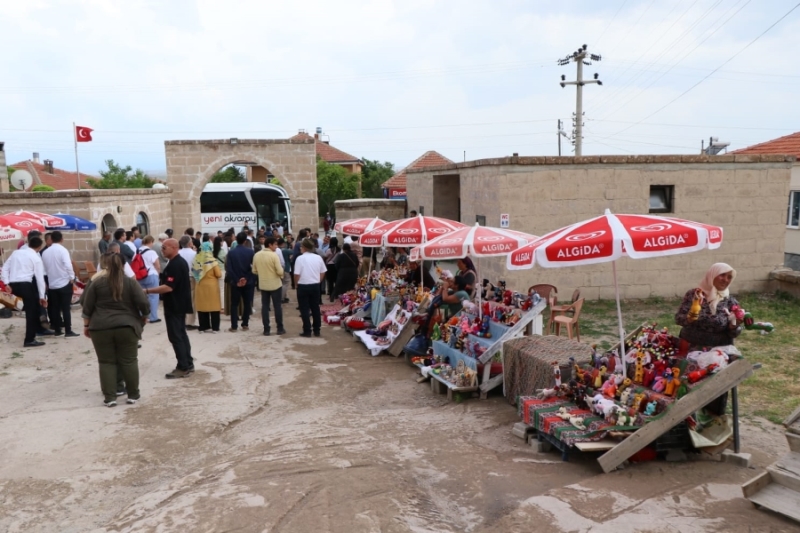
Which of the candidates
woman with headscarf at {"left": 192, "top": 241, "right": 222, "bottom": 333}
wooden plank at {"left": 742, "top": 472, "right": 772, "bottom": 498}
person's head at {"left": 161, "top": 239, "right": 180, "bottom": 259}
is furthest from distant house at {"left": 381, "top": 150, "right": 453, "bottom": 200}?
wooden plank at {"left": 742, "top": 472, "right": 772, "bottom": 498}

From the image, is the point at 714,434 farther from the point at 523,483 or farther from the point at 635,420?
the point at 523,483

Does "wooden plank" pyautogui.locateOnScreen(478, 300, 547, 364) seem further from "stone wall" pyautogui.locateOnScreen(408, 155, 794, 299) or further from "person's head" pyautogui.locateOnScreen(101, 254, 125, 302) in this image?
"stone wall" pyautogui.locateOnScreen(408, 155, 794, 299)

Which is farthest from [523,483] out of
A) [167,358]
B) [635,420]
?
[167,358]

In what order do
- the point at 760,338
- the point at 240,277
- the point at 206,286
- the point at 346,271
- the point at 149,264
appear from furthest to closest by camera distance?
the point at 346,271 < the point at 149,264 < the point at 240,277 < the point at 206,286 < the point at 760,338

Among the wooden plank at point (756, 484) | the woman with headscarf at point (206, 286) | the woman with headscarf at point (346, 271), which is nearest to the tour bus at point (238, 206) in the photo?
the woman with headscarf at point (346, 271)

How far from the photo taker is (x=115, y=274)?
22.8ft

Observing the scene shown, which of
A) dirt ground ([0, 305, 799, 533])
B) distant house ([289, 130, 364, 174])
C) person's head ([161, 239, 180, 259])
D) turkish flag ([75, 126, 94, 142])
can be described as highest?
distant house ([289, 130, 364, 174])

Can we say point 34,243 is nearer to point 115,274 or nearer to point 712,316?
point 115,274

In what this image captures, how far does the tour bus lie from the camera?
28703 millimetres

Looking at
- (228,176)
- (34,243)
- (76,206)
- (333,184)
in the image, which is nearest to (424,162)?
(333,184)

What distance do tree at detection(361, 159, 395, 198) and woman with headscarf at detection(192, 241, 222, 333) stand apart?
38.5m

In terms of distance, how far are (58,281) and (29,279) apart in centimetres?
55

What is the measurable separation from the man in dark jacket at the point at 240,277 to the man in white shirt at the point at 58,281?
2.53m

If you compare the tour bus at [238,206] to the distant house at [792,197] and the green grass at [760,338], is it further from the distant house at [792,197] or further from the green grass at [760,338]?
the distant house at [792,197]
